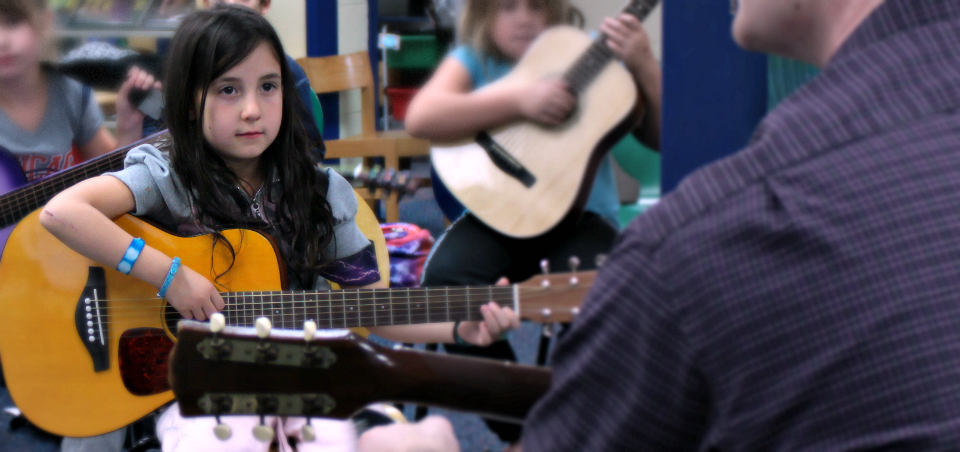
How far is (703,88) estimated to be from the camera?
708 mm

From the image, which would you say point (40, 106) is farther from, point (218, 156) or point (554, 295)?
point (554, 295)

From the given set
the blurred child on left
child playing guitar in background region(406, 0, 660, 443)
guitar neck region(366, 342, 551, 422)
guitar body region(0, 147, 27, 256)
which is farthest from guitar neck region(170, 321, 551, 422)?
guitar body region(0, 147, 27, 256)

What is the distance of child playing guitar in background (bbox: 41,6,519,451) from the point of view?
40.3 inches

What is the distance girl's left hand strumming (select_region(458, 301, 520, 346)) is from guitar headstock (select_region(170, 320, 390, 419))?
0.11 metres

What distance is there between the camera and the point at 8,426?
1861 millimetres

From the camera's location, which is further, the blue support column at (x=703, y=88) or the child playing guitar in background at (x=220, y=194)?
the child playing guitar in background at (x=220, y=194)

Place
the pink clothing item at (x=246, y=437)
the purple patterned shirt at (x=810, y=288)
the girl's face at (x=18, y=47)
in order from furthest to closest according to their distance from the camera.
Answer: the girl's face at (x=18, y=47) → the pink clothing item at (x=246, y=437) → the purple patterned shirt at (x=810, y=288)

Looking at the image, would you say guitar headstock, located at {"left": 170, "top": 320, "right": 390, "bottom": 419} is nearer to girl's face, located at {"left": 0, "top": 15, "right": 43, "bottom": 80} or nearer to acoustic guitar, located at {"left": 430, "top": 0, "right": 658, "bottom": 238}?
acoustic guitar, located at {"left": 430, "top": 0, "right": 658, "bottom": 238}

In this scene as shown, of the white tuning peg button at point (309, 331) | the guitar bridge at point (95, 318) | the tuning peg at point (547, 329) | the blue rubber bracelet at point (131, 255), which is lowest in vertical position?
the guitar bridge at point (95, 318)

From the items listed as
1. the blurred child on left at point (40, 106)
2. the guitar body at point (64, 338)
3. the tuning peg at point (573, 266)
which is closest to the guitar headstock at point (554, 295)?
the tuning peg at point (573, 266)

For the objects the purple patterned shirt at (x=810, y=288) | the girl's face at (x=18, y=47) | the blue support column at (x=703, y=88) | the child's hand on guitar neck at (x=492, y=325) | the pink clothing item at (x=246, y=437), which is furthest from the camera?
the girl's face at (x=18, y=47)

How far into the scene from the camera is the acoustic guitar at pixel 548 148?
2.35ft

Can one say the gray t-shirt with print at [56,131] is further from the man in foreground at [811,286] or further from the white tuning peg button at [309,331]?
the man in foreground at [811,286]

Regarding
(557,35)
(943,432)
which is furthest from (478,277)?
(943,432)
